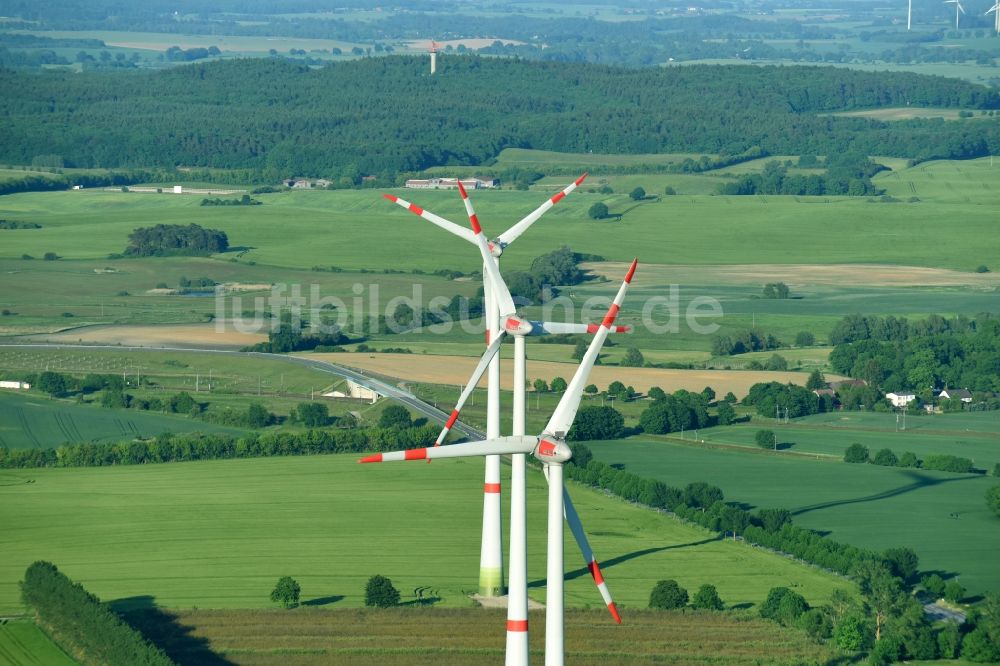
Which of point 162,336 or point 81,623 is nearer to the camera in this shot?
point 81,623

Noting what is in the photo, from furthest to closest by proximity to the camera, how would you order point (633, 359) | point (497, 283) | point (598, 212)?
point (598, 212) < point (633, 359) < point (497, 283)

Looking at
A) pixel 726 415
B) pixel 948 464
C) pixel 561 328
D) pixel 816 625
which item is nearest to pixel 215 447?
pixel 726 415

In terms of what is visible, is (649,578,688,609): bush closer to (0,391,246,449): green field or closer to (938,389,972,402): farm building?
(0,391,246,449): green field

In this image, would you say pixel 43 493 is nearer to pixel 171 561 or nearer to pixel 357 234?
pixel 171 561

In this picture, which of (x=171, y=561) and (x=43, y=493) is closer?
(x=171, y=561)

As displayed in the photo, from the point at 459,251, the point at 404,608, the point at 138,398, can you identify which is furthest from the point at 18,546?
the point at 459,251

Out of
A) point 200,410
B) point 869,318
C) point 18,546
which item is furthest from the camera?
point 869,318

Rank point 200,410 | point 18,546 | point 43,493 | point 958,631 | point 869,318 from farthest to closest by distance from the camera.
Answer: point 869,318 → point 200,410 → point 43,493 → point 18,546 → point 958,631

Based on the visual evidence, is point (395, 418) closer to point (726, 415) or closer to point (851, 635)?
point (726, 415)
